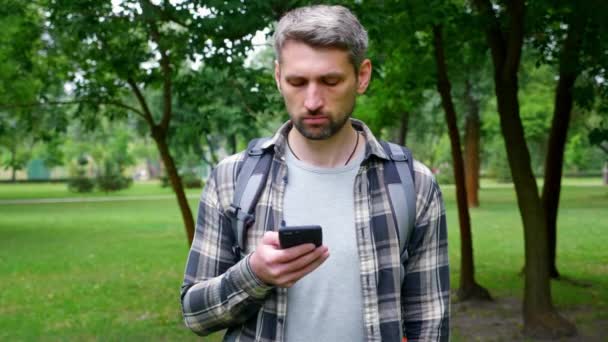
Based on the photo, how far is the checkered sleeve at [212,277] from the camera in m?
1.97

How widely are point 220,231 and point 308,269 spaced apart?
15.3 inches

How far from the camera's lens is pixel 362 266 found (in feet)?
6.57

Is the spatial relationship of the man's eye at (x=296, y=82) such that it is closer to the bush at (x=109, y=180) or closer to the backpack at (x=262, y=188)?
the backpack at (x=262, y=188)

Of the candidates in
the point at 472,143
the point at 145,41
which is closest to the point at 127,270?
the point at 145,41

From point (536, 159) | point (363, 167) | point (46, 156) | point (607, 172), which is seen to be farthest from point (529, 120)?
point (46, 156)

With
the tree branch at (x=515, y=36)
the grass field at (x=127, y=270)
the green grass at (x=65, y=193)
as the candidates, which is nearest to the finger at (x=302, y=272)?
the tree branch at (x=515, y=36)

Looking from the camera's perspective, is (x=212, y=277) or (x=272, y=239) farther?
(x=212, y=277)

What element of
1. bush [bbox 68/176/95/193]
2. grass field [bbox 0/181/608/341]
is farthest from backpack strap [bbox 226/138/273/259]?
bush [bbox 68/176/95/193]

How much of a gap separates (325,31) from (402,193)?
498 mm

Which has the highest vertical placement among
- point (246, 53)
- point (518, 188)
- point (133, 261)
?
point (246, 53)

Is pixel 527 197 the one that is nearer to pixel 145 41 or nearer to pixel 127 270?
pixel 145 41

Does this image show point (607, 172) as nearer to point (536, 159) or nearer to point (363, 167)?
point (536, 159)

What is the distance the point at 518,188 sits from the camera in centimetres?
850

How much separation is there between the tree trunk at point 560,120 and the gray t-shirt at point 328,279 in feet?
24.5
